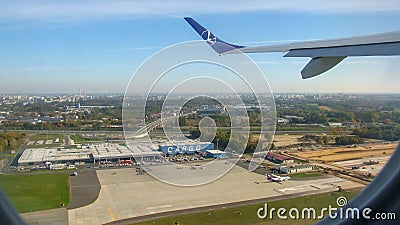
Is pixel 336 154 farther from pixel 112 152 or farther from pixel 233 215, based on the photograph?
pixel 112 152

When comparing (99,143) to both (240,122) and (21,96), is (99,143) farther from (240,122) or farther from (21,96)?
(240,122)

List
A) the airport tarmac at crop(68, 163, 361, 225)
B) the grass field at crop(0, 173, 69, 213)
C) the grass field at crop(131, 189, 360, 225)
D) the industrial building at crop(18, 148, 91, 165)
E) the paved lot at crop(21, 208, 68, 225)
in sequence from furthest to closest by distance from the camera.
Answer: the industrial building at crop(18, 148, 91, 165) → the airport tarmac at crop(68, 163, 361, 225) → the grass field at crop(131, 189, 360, 225) → the grass field at crop(0, 173, 69, 213) → the paved lot at crop(21, 208, 68, 225)

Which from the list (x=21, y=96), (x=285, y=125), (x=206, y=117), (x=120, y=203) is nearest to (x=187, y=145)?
(x=206, y=117)

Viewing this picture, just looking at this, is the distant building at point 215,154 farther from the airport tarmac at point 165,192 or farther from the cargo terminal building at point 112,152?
the airport tarmac at point 165,192

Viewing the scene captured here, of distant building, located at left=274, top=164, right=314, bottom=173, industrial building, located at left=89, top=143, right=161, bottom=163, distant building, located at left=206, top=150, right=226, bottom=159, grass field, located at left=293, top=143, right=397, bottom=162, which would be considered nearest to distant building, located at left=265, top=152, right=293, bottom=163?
distant building, located at left=274, top=164, right=314, bottom=173

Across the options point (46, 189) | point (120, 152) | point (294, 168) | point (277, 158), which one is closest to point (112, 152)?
point (120, 152)

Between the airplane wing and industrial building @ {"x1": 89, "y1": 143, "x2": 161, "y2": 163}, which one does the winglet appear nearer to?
the airplane wing

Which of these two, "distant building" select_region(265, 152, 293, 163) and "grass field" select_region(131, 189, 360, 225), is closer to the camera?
"grass field" select_region(131, 189, 360, 225)
